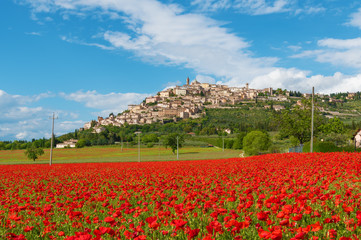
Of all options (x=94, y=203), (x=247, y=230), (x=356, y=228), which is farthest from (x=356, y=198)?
(x=94, y=203)

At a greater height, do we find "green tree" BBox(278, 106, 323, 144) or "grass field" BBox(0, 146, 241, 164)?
"green tree" BBox(278, 106, 323, 144)

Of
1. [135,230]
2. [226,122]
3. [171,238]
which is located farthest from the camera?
[226,122]

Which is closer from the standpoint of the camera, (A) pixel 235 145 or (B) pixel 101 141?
(A) pixel 235 145

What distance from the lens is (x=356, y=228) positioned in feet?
15.3

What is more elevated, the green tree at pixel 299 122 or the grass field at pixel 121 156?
the green tree at pixel 299 122

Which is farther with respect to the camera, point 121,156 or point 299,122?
point 121,156

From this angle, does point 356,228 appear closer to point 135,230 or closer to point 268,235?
point 268,235

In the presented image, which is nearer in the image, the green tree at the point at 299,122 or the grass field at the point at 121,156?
the green tree at the point at 299,122

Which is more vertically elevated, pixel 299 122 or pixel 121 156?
pixel 299 122

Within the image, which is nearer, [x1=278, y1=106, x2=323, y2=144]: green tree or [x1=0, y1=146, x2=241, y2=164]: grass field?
[x1=278, y1=106, x2=323, y2=144]: green tree

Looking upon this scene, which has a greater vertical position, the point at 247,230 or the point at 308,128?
the point at 308,128

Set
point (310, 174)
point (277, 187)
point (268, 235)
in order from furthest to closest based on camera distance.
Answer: point (310, 174)
point (277, 187)
point (268, 235)

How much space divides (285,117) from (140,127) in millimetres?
153033

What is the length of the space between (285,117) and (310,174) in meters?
44.5
